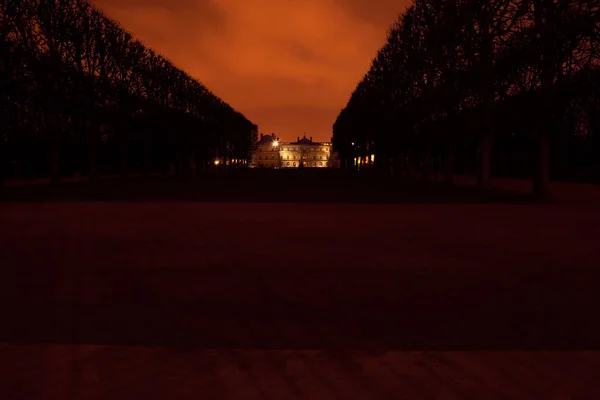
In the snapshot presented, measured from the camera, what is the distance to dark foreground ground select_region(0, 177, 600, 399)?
15.9 ft

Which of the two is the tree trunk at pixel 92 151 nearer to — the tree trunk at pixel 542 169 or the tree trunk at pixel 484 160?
the tree trunk at pixel 484 160

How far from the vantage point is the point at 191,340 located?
5961mm

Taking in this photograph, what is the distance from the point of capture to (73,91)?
38125mm

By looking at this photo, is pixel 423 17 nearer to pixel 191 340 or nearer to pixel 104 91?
pixel 104 91

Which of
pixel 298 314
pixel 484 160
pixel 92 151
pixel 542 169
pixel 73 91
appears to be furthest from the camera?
pixel 92 151

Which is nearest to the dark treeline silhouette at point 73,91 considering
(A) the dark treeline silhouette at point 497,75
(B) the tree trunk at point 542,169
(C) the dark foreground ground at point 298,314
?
(A) the dark treeline silhouette at point 497,75

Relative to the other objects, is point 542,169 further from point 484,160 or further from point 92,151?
point 92,151

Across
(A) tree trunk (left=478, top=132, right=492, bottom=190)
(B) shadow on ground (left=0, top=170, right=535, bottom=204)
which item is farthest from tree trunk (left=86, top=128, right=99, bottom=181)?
(A) tree trunk (left=478, top=132, right=492, bottom=190)

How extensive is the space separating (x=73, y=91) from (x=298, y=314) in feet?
117

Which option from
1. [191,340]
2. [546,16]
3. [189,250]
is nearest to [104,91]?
[546,16]

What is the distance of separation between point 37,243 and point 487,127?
20496 millimetres

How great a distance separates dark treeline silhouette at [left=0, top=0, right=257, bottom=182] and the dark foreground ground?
2294cm

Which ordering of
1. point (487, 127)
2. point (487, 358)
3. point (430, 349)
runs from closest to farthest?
point (487, 358), point (430, 349), point (487, 127)

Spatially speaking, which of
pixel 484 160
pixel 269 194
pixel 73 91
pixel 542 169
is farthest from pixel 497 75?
pixel 73 91
